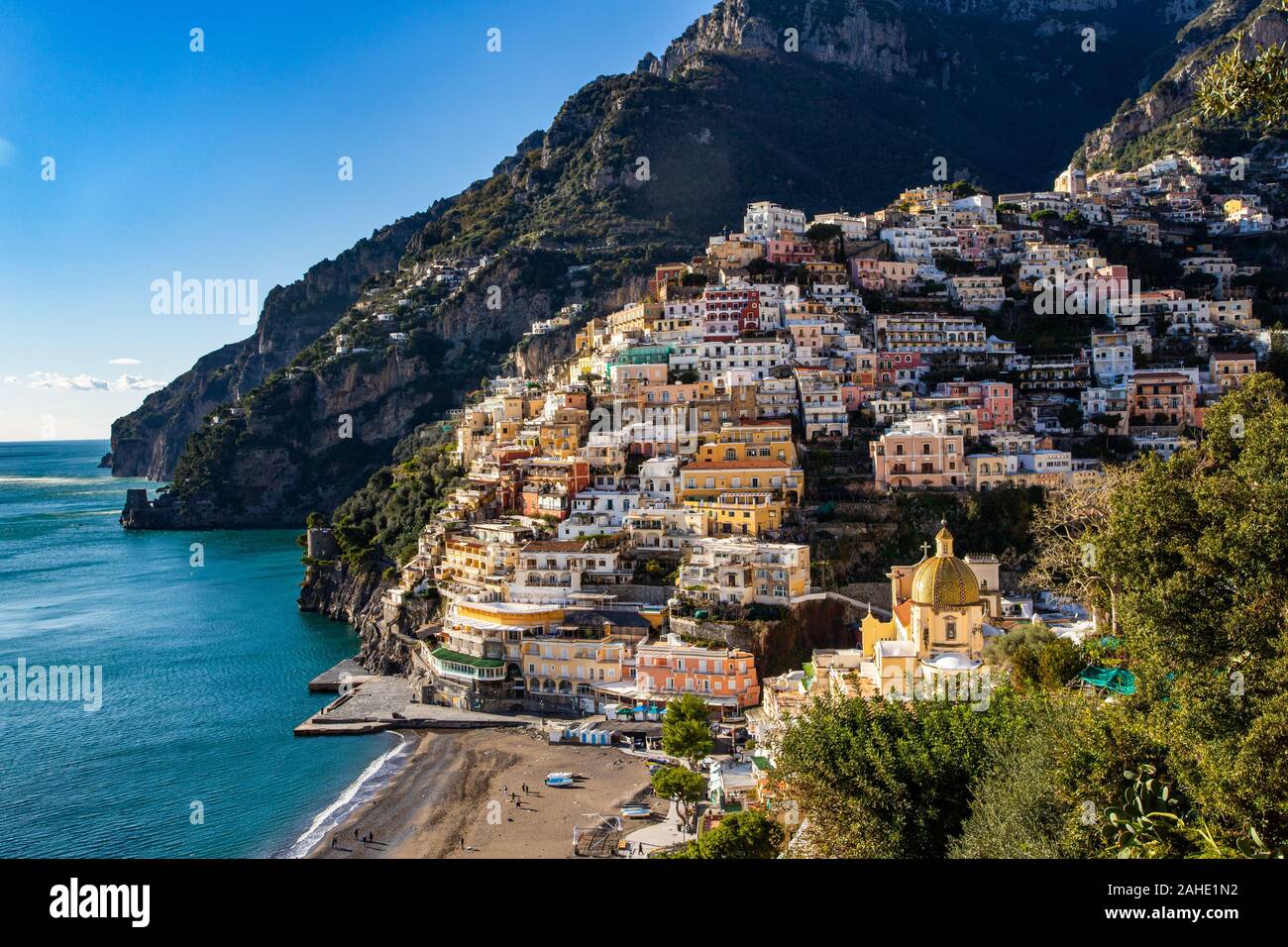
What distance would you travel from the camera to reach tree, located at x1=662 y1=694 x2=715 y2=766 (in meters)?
27.4

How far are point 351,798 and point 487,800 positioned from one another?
4084 millimetres

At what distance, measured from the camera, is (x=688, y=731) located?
27.4 metres

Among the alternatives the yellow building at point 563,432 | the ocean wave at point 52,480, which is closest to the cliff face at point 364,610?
the yellow building at point 563,432

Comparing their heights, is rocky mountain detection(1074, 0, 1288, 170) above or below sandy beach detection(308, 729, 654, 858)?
above

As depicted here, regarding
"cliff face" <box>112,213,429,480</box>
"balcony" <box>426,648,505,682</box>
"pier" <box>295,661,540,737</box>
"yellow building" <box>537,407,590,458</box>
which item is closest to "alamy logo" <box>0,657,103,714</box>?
"pier" <box>295,661,540,737</box>

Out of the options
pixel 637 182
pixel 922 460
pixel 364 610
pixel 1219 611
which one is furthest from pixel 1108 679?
pixel 637 182

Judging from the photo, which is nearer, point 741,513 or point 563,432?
point 741,513

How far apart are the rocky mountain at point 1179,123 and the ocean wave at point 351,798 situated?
81.2 m

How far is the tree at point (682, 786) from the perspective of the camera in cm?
2481

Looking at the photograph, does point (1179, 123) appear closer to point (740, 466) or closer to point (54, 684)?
point (740, 466)

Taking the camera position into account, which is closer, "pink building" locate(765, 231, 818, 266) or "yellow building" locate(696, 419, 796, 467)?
"yellow building" locate(696, 419, 796, 467)
